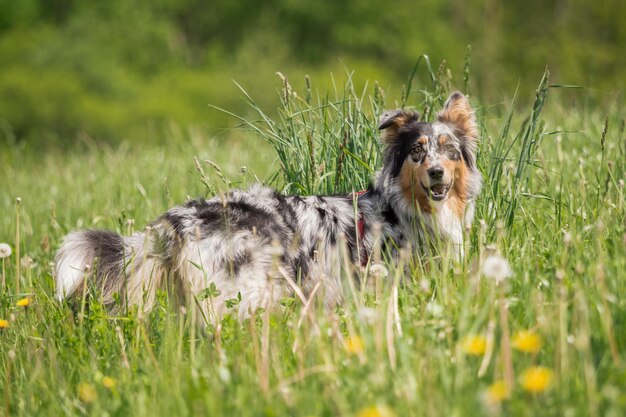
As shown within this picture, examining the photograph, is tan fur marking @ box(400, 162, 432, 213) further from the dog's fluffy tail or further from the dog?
the dog's fluffy tail

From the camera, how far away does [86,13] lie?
104 feet

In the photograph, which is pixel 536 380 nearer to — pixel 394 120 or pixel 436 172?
pixel 436 172

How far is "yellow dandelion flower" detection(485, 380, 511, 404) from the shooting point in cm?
204

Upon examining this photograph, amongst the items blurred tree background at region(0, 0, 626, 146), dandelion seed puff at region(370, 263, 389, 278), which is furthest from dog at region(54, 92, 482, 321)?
blurred tree background at region(0, 0, 626, 146)

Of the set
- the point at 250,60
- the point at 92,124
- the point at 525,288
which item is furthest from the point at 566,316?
the point at 250,60

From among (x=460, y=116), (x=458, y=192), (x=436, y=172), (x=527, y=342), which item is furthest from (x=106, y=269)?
(x=527, y=342)

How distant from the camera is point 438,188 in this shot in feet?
15.2

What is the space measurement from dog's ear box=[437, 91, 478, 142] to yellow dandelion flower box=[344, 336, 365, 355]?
2.39 metres

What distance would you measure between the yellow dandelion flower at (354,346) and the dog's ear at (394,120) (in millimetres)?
2101

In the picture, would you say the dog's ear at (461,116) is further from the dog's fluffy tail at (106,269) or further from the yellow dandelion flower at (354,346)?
the yellow dandelion flower at (354,346)

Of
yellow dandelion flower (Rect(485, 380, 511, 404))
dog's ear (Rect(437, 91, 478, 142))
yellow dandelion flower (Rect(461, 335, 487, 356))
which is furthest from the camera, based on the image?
dog's ear (Rect(437, 91, 478, 142))

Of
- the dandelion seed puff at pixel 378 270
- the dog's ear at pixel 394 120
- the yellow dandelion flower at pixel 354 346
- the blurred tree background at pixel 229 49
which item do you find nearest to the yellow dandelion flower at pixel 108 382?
the yellow dandelion flower at pixel 354 346

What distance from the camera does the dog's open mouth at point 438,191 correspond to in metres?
4.59

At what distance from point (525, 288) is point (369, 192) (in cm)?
186
